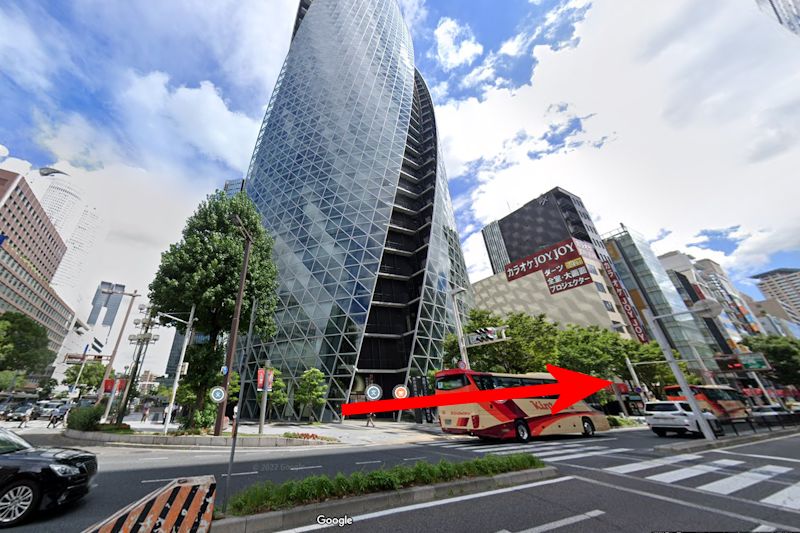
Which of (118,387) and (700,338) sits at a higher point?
(700,338)

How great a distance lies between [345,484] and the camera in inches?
219

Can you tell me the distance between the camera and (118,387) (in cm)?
2170

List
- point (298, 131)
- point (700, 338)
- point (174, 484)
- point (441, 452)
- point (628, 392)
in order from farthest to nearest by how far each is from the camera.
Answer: point (700, 338) < point (298, 131) < point (628, 392) < point (441, 452) < point (174, 484)

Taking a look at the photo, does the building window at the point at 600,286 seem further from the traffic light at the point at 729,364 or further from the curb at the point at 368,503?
the curb at the point at 368,503

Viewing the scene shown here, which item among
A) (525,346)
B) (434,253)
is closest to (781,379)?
(525,346)

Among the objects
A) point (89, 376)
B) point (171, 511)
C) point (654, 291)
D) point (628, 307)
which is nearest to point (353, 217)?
point (171, 511)

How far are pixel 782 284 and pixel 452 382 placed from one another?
870 ft

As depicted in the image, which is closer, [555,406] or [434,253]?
[555,406]

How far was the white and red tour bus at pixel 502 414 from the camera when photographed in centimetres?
1439

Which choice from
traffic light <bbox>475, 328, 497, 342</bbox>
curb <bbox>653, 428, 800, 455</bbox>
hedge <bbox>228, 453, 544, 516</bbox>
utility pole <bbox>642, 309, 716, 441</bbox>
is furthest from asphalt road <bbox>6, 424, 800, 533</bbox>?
traffic light <bbox>475, 328, 497, 342</bbox>

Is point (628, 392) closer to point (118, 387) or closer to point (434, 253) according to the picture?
point (434, 253)

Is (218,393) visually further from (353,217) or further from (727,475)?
(353,217)

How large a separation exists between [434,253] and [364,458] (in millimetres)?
27959

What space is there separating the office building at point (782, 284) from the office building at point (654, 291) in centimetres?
18675
